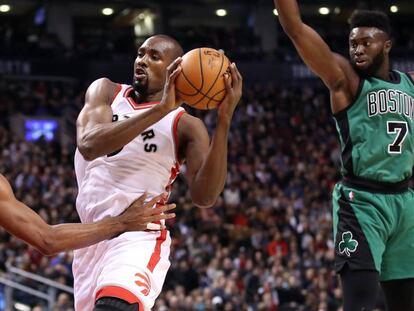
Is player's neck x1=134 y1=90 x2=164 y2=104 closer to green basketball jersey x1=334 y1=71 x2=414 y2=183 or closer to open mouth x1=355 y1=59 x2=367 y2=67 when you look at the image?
green basketball jersey x1=334 y1=71 x2=414 y2=183

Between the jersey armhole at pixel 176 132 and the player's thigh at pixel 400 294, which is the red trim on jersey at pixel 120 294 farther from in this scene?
the player's thigh at pixel 400 294

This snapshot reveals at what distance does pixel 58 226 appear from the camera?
472 cm

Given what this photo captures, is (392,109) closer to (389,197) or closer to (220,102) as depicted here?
(389,197)

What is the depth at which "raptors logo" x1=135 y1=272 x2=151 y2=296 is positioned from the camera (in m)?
5.38

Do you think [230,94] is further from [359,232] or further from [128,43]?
[128,43]

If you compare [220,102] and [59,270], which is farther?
[59,270]

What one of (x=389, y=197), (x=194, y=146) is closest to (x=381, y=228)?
(x=389, y=197)

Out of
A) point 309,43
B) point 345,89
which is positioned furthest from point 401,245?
point 309,43

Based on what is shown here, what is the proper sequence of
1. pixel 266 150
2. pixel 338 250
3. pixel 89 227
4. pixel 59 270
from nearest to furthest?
pixel 89 227 → pixel 338 250 → pixel 59 270 → pixel 266 150

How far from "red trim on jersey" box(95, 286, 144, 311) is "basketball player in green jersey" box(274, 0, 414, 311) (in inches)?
50.8

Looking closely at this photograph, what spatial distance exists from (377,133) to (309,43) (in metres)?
0.72

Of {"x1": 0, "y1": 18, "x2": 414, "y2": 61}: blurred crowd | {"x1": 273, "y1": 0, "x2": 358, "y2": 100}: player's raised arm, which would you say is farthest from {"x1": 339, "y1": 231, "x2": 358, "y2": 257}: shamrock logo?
{"x1": 0, "y1": 18, "x2": 414, "y2": 61}: blurred crowd

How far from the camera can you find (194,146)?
5.78 meters

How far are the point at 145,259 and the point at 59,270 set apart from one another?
1019 cm
